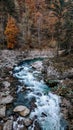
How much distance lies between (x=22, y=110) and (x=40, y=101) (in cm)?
222

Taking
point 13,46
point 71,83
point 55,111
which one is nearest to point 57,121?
point 55,111

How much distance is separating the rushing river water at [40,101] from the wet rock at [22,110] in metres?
0.36

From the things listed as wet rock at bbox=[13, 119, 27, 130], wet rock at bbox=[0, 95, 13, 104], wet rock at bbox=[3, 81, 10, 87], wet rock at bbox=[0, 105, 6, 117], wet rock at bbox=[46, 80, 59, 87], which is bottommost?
wet rock at bbox=[46, 80, 59, 87]

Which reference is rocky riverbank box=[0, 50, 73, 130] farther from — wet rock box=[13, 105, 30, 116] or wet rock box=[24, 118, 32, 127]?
wet rock box=[13, 105, 30, 116]

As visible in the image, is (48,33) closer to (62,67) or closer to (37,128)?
(62,67)

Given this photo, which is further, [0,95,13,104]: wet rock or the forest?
[0,95,13,104]: wet rock

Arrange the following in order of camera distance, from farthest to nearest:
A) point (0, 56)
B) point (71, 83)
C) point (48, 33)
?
1. point (48, 33)
2. point (0, 56)
3. point (71, 83)

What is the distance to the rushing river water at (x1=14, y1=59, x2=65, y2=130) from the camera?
13.0m

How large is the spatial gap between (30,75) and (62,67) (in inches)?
146

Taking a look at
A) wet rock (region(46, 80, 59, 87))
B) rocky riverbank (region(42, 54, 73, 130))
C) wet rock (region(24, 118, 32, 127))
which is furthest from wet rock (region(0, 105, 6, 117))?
wet rock (region(46, 80, 59, 87))

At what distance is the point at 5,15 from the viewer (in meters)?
39.4

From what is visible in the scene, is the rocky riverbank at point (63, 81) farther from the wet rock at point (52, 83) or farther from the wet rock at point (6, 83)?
the wet rock at point (6, 83)

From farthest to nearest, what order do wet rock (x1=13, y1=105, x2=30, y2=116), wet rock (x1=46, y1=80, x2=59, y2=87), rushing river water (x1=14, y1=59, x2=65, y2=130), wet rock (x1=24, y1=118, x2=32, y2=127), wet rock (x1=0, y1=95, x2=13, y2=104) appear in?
wet rock (x1=46, y1=80, x2=59, y2=87) → wet rock (x1=0, y1=95, x2=13, y2=104) → wet rock (x1=13, y1=105, x2=30, y2=116) → rushing river water (x1=14, y1=59, x2=65, y2=130) → wet rock (x1=24, y1=118, x2=32, y2=127)

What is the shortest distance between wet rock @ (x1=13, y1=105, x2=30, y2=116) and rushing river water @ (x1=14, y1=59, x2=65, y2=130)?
14.3 inches
